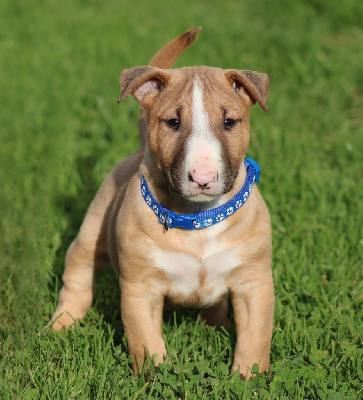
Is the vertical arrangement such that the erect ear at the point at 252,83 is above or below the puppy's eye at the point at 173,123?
above

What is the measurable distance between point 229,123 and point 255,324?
1.07 metres

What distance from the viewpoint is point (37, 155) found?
6816mm

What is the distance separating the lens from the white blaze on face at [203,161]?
3176 millimetres

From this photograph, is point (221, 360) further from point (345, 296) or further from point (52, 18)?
point (52, 18)

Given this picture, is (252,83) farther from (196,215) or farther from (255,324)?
(255,324)

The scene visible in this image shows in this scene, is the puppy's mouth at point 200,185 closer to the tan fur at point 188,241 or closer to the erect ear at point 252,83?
the tan fur at point 188,241

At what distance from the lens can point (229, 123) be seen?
3457mm

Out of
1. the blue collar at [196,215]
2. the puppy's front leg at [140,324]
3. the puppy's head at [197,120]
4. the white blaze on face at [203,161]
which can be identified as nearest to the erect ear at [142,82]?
the puppy's head at [197,120]

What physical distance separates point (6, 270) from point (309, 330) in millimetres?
2001

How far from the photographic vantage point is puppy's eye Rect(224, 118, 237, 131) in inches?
135

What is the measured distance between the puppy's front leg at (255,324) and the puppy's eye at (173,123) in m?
0.90

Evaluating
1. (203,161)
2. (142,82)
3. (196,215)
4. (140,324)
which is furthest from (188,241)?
(142,82)

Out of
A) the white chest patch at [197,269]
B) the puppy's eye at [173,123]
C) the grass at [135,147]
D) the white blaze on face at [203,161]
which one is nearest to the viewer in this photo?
the white blaze on face at [203,161]

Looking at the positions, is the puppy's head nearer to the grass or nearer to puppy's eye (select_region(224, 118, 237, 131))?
puppy's eye (select_region(224, 118, 237, 131))
